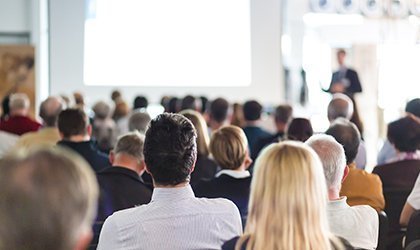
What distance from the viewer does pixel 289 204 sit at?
7.54 feet

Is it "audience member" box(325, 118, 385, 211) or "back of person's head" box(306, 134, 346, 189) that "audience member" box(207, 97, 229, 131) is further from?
"back of person's head" box(306, 134, 346, 189)

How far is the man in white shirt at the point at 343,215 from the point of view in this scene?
3.05m

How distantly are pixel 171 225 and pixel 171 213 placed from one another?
0.15 ft

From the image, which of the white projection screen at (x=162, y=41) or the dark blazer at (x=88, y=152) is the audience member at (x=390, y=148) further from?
the white projection screen at (x=162, y=41)

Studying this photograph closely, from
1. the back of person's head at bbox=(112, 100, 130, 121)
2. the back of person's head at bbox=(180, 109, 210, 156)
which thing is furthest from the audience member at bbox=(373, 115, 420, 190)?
the back of person's head at bbox=(112, 100, 130, 121)

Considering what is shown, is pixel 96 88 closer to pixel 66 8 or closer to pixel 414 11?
pixel 66 8

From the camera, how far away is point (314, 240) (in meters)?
2.31

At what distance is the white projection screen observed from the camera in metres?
11.7

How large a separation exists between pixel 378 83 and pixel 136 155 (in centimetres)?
1358

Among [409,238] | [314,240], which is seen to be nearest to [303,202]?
[314,240]

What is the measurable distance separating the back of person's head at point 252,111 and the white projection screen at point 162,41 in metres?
3.94

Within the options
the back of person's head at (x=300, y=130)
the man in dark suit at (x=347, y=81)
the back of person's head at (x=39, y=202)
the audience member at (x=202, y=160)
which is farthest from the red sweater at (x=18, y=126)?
the back of person's head at (x=39, y=202)

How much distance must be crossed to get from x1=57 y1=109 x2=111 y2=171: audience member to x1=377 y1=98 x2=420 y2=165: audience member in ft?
6.87

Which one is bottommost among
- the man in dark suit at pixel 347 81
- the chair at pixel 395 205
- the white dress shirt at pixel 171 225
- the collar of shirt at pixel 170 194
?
the chair at pixel 395 205
